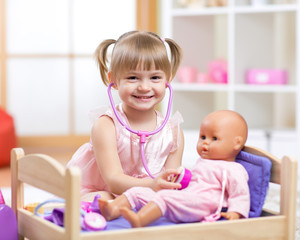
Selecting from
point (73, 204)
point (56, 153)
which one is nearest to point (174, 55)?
point (73, 204)

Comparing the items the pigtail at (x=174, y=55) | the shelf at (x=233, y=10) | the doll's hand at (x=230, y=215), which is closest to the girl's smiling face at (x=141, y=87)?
the pigtail at (x=174, y=55)

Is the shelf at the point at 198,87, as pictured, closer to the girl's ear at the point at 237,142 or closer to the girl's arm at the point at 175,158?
the girl's arm at the point at 175,158

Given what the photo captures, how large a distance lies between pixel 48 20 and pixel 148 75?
2472 mm

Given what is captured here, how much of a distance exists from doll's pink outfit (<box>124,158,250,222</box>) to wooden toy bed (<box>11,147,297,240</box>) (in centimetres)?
6

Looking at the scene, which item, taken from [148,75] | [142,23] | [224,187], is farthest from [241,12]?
[224,187]

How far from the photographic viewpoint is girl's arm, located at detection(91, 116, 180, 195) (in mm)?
1520

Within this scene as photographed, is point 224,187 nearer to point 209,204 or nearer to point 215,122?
point 209,204

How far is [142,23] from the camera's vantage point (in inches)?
149

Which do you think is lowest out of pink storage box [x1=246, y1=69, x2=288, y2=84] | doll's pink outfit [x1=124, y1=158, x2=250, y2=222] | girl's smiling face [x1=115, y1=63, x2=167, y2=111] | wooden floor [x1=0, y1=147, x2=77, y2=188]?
wooden floor [x1=0, y1=147, x2=77, y2=188]

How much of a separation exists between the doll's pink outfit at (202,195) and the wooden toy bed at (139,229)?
0.19 ft

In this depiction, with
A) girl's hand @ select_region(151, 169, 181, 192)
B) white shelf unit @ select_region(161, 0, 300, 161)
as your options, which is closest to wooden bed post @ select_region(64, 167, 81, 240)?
girl's hand @ select_region(151, 169, 181, 192)

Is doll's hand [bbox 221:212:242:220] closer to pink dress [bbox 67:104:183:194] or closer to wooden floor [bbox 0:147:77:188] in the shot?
pink dress [bbox 67:104:183:194]

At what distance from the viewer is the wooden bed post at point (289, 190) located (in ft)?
4.51

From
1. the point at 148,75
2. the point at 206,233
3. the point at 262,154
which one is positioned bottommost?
the point at 206,233
